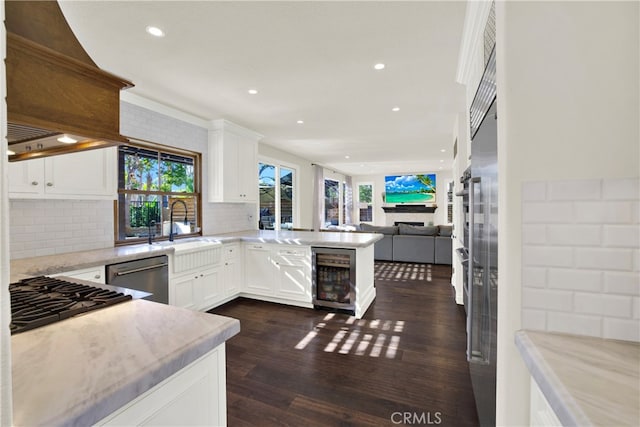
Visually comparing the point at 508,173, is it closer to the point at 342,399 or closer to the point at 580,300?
the point at 580,300

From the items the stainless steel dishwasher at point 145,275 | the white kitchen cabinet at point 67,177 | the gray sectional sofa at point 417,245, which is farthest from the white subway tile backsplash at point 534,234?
the gray sectional sofa at point 417,245

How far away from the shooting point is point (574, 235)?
0.90 metres

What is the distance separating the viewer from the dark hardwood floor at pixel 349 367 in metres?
1.88

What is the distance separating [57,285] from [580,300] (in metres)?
2.28

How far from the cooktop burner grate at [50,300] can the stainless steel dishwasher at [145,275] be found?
909 mm

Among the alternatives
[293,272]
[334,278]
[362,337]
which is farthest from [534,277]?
[293,272]

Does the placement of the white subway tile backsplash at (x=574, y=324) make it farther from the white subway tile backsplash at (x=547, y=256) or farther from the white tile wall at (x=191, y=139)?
the white tile wall at (x=191, y=139)

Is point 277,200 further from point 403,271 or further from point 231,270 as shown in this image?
Result: point 403,271

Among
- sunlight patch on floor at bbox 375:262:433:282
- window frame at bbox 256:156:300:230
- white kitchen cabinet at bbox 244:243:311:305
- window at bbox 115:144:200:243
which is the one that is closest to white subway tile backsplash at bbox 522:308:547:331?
white kitchen cabinet at bbox 244:243:311:305

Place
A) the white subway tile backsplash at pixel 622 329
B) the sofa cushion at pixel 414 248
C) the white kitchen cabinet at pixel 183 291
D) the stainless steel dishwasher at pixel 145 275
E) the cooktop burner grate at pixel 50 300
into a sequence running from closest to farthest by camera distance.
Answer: the white subway tile backsplash at pixel 622 329 → the cooktop burner grate at pixel 50 300 → the stainless steel dishwasher at pixel 145 275 → the white kitchen cabinet at pixel 183 291 → the sofa cushion at pixel 414 248

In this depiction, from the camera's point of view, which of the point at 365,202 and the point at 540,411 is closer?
the point at 540,411

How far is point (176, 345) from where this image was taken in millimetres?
910

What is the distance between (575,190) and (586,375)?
513mm

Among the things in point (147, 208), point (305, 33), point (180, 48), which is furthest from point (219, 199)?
point (305, 33)
